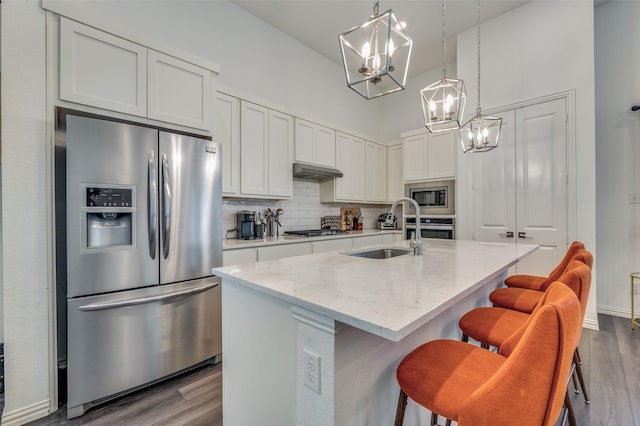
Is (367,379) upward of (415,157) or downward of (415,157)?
downward

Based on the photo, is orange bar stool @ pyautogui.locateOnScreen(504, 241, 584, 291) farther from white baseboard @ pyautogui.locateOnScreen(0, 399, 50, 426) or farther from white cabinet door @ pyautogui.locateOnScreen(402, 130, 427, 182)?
white baseboard @ pyautogui.locateOnScreen(0, 399, 50, 426)

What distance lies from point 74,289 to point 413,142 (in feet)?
13.8

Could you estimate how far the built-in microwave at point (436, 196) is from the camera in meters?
3.97

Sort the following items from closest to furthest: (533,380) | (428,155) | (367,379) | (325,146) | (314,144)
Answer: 1. (533,380)
2. (367,379)
3. (314,144)
4. (325,146)
5. (428,155)

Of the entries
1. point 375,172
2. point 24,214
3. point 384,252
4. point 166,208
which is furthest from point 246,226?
point 375,172

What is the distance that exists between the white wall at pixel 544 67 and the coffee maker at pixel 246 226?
8.66 ft

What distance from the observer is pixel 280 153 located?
131 inches

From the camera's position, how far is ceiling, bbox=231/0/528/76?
3.25 m

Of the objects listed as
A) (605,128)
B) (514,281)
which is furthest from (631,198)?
(514,281)

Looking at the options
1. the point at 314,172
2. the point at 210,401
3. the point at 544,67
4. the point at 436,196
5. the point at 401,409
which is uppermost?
the point at 544,67

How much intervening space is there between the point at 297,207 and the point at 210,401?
8.18 feet

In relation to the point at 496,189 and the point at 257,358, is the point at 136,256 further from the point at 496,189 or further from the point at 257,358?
the point at 496,189

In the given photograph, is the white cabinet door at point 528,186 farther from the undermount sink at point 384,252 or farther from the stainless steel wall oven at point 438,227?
the undermount sink at point 384,252

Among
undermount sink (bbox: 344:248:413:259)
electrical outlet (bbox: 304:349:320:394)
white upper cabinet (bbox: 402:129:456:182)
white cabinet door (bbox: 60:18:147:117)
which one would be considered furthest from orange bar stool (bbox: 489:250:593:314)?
white cabinet door (bbox: 60:18:147:117)
